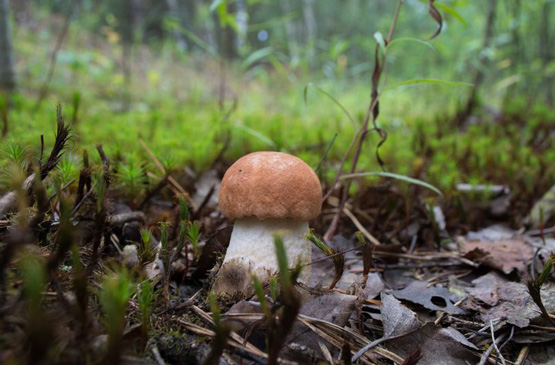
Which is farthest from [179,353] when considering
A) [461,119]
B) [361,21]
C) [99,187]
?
[361,21]

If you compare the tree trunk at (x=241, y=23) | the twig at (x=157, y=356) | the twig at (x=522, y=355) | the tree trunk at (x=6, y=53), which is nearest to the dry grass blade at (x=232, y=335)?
the twig at (x=157, y=356)

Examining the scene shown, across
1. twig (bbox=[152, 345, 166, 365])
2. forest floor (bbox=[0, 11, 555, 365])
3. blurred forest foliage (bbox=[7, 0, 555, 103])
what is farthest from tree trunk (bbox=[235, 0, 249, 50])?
twig (bbox=[152, 345, 166, 365])

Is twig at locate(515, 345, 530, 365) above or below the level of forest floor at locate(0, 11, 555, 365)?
below

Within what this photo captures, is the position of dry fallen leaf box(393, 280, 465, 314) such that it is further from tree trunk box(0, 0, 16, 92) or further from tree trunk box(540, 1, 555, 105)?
tree trunk box(540, 1, 555, 105)

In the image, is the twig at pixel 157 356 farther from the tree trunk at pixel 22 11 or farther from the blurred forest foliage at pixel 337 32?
the tree trunk at pixel 22 11

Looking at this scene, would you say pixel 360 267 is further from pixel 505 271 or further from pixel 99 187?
pixel 99 187
